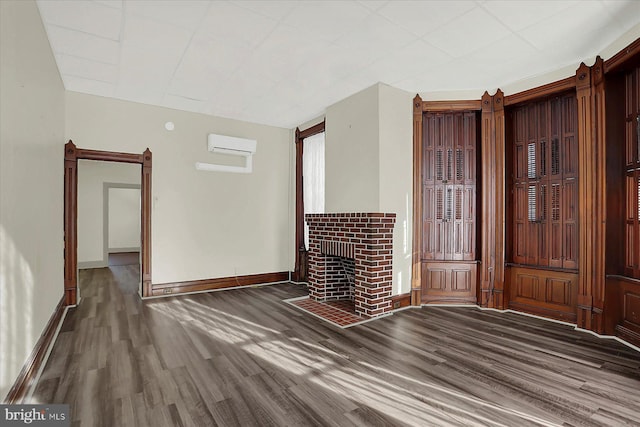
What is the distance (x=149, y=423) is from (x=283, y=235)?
14.6ft

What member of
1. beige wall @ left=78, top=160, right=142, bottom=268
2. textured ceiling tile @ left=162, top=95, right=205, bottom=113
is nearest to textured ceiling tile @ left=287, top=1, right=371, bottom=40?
textured ceiling tile @ left=162, top=95, right=205, bottom=113

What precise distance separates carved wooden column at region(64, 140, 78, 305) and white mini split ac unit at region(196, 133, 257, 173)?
1.64m

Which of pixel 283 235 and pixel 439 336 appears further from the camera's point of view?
pixel 283 235

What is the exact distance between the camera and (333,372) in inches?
102

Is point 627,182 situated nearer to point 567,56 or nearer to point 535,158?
point 535,158

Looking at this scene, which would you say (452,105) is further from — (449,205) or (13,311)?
(13,311)

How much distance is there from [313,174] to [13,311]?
4.39m

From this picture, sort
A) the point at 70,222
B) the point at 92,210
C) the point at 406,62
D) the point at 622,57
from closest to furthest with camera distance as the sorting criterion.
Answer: the point at 622,57 < the point at 406,62 < the point at 70,222 < the point at 92,210

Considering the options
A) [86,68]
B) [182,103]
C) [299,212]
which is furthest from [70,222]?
[299,212]

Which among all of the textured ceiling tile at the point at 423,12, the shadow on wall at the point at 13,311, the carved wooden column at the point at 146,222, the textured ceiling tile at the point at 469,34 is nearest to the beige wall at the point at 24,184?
the shadow on wall at the point at 13,311

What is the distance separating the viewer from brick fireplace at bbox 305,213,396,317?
4.04m

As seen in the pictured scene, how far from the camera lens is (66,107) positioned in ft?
14.6

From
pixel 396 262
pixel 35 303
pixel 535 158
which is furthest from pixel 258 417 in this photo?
pixel 535 158

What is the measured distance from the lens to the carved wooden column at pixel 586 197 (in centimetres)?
348
